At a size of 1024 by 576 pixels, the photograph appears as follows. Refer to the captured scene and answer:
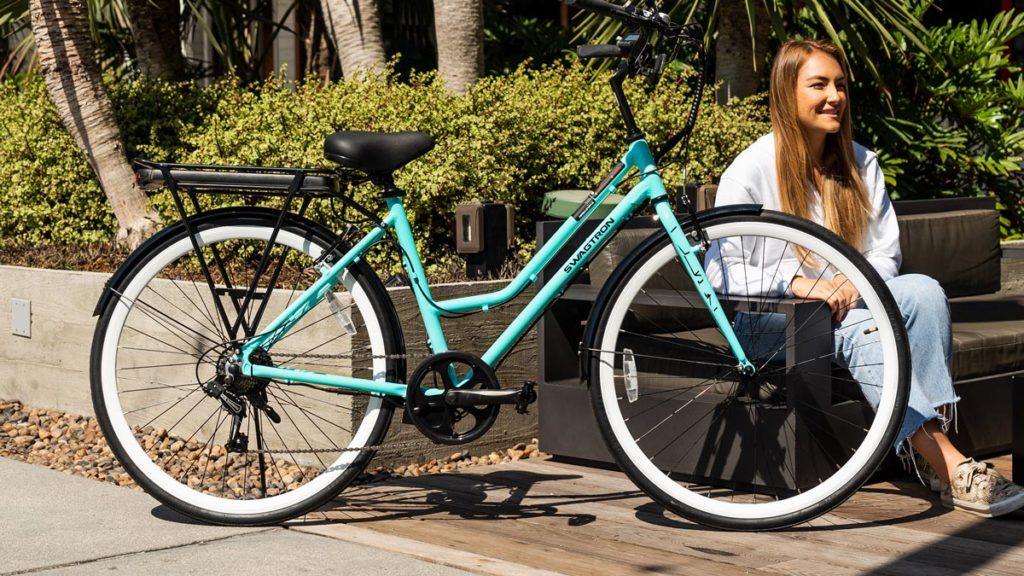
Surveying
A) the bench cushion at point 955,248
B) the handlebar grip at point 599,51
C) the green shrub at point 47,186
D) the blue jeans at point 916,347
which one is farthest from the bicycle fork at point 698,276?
the green shrub at point 47,186

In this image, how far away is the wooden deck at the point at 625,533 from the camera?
10.4ft

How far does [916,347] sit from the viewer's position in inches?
143

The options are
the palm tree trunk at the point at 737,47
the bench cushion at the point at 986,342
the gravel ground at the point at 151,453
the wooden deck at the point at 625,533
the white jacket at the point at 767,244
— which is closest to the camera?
the wooden deck at the point at 625,533

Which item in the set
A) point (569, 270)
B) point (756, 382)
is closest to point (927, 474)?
point (756, 382)

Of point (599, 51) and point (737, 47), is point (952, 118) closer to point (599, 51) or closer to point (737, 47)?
point (737, 47)

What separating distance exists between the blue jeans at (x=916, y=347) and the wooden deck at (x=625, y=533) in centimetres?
29

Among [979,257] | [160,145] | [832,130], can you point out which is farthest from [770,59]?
[832,130]

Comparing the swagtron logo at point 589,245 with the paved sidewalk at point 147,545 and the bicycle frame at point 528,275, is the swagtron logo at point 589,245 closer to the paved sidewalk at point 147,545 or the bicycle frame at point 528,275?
the bicycle frame at point 528,275

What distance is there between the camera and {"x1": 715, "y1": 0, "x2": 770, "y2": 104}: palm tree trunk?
719 centimetres

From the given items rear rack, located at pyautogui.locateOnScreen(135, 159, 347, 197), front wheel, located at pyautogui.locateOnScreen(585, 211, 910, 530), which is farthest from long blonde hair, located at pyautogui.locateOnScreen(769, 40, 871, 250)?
rear rack, located at pyautogui.locateOnScreen(135, 159, 347, 197)

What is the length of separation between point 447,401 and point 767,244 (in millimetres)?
1033

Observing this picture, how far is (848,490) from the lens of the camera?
11.0ft

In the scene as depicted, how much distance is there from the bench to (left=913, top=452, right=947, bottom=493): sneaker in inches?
9.8

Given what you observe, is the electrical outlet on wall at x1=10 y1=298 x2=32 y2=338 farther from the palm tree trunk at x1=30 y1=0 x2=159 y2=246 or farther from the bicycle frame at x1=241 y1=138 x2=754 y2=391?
the bicycle frame at x1=241 y1=138 x2=754 y2=391
